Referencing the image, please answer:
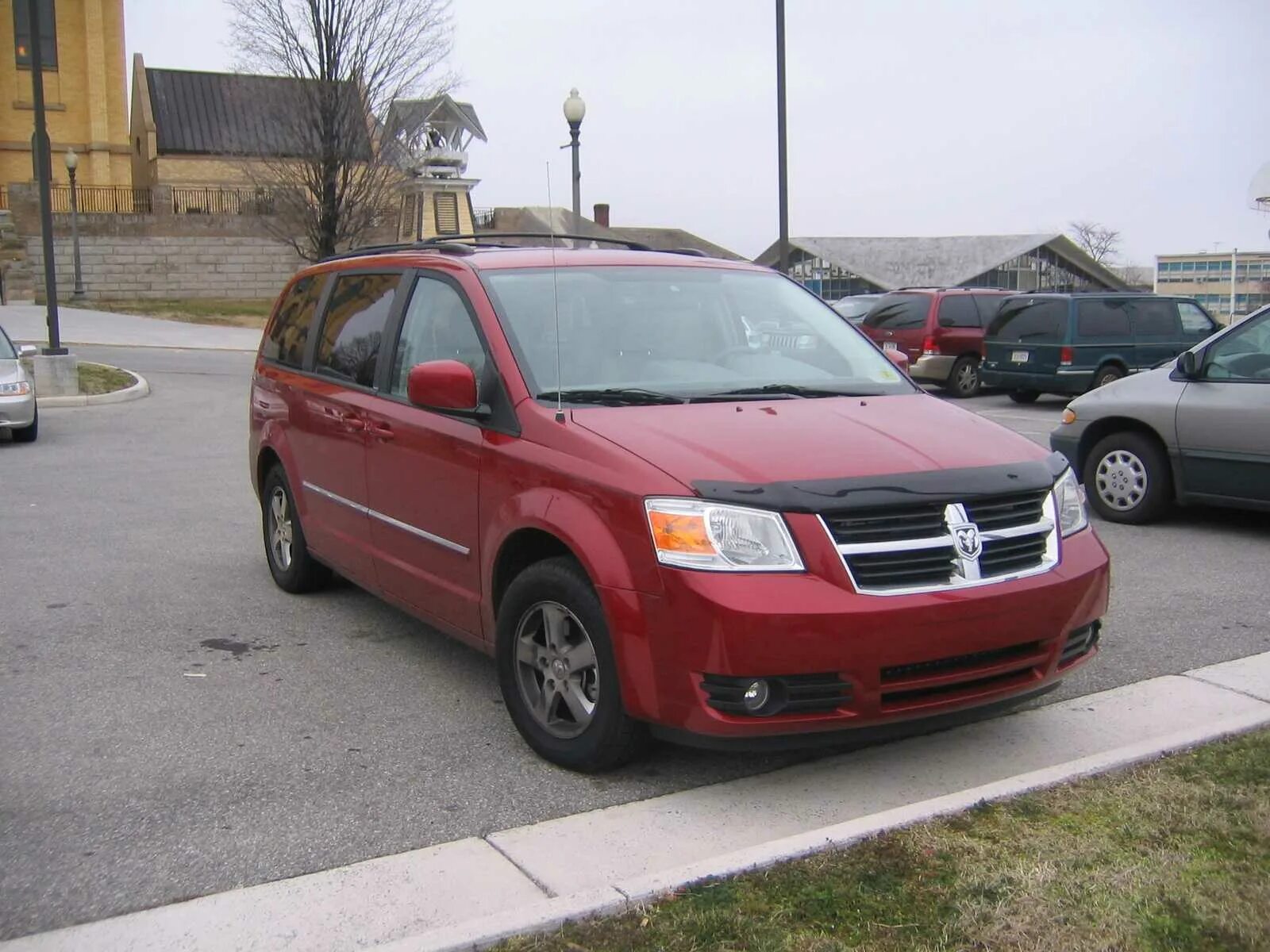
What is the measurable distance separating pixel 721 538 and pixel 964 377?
1898cm

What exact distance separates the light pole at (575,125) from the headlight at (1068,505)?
1339 cm

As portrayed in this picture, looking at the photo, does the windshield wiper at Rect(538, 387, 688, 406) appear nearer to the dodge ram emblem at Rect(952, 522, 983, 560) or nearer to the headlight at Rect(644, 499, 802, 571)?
the headlight at Rect(644, 499, 802, 571)

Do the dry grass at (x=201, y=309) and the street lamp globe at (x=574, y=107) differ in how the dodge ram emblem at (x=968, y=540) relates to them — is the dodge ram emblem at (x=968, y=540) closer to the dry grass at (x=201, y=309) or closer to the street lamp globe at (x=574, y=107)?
the street lamp globe at (x=574, y=107)

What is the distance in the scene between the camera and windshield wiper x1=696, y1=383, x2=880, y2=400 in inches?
195

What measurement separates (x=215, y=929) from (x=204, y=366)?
23.5 meters

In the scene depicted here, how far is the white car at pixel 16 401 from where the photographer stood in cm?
1338

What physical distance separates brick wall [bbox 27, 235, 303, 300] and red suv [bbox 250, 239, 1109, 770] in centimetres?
4053

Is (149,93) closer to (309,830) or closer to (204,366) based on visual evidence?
(204,366)

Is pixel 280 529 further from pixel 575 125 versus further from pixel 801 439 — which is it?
pixel 575 125

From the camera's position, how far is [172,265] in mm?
44156

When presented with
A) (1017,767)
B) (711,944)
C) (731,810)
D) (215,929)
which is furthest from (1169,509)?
(215,929)

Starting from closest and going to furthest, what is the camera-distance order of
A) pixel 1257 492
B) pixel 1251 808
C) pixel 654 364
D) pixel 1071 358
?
pixel 1251 808, pixel 654 364, pixel 1257 492, pixel 1071 358

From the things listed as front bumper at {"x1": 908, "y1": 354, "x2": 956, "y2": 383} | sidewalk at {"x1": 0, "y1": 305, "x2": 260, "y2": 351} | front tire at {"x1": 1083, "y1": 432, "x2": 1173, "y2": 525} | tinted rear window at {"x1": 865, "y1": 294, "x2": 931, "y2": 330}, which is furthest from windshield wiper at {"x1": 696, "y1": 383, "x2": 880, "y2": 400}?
sidewalk at {"x1": 0, "y1": 305, "x2": 260, "y2": 351}

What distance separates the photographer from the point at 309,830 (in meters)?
4.01
